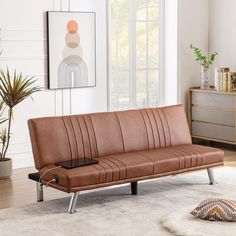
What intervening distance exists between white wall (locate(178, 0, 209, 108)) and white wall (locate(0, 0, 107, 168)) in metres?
1.21

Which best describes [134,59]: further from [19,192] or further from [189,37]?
[19,192]

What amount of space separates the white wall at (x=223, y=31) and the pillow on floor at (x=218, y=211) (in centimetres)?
361

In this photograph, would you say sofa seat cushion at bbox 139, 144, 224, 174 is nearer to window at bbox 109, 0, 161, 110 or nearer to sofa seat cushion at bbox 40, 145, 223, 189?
sofa seat cushion at bbox 40, 145, 223, 189

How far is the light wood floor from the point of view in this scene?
5.20 m

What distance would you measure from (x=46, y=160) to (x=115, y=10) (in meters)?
2.90

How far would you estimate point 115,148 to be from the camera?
5.48 m

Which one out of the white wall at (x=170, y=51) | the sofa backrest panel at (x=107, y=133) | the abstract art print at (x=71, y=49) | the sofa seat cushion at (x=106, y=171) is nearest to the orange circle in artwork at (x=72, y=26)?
the abstract art print at (x=71, y=49)

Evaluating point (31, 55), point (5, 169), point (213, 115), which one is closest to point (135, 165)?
point (5, 169)

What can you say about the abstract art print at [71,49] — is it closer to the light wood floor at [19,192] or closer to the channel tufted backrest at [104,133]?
the light wood floor at [19,192]

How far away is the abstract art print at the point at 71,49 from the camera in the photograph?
671cm

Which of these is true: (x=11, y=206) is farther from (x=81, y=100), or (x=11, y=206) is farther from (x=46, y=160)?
(x=81, y=100)

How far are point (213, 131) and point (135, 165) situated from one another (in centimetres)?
277

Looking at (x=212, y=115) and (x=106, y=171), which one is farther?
(x=212, y=115)

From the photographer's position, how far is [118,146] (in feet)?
18.1
